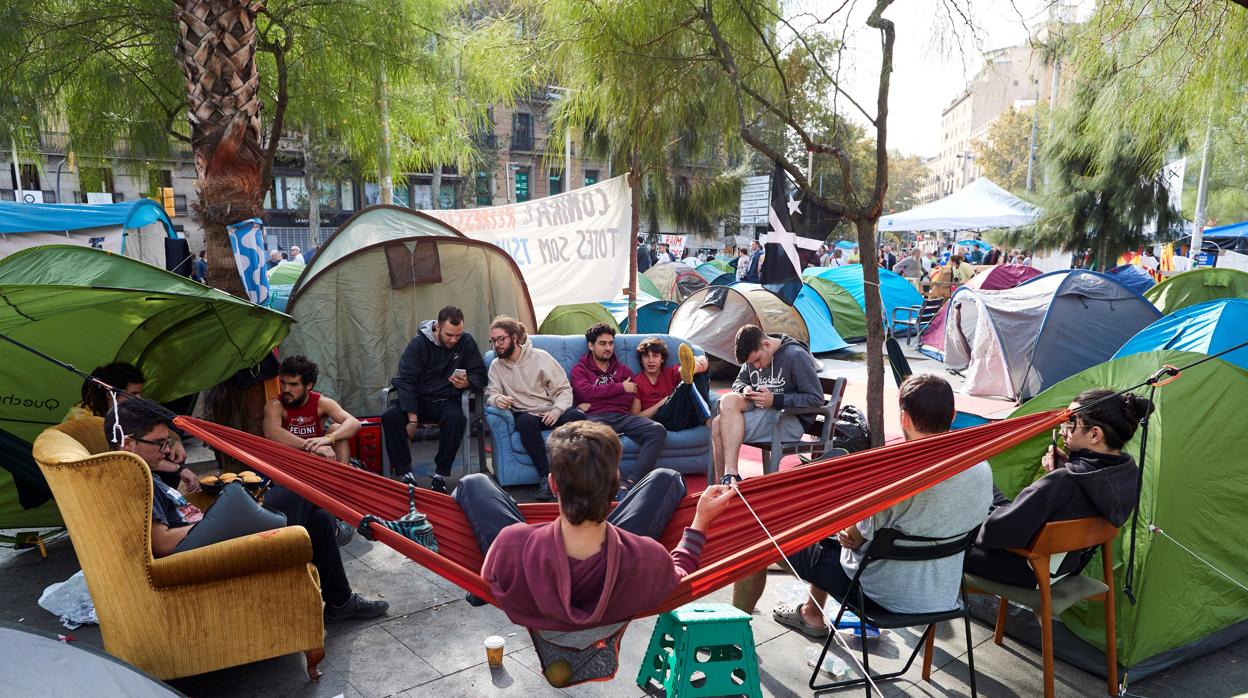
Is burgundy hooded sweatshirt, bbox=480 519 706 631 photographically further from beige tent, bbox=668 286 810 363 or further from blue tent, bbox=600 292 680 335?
blue tent, bbox=600 292 680 335

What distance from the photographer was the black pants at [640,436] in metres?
4.54

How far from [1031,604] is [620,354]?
3104 millimetres

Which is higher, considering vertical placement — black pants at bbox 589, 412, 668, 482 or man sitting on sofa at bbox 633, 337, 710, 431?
man sitting on sofa at bbox 633, 337, 710, 431

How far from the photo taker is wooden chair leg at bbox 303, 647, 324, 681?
262 centimetres

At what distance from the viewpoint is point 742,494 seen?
8.55 ft

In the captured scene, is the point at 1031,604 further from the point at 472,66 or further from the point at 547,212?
the point at 472,66

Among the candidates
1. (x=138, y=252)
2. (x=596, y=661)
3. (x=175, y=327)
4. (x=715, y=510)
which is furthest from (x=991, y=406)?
(x=138, y=252)

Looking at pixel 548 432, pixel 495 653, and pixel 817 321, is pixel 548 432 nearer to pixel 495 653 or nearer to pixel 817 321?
pixel 495 653

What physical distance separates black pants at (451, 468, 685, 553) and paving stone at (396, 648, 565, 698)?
487mm

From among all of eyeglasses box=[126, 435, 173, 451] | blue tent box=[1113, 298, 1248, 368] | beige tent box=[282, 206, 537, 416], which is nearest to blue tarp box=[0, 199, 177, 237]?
beige tent box=[282, 206, 537, 416]

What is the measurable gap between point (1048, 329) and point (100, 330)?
7.70m

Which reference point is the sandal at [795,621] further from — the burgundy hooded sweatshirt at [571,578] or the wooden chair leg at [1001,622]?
the burgundy hooded sweatshirt at [571,578]

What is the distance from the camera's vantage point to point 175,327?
4.09 metres

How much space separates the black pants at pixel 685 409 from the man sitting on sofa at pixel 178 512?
2.15m
